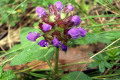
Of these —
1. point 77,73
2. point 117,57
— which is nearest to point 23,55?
point 77,73

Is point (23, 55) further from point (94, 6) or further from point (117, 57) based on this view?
point (94, 6)

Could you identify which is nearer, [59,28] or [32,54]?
[59,28]

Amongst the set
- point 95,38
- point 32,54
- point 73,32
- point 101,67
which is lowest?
point 101,67

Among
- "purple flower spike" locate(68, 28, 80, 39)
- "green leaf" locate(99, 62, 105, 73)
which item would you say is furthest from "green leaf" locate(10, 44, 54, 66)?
"green leaf" locate(99, 62, 105, 73)

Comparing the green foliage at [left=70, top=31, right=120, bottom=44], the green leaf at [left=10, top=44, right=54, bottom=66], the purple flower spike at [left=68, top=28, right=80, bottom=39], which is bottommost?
the green leaf at [left=10, top=44, right=54, bottom=66]

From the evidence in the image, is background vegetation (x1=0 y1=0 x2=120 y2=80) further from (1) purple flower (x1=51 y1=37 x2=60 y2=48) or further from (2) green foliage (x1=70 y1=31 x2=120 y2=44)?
(1) purple flower (x1=51 y1=37 x2=60 y2=48)

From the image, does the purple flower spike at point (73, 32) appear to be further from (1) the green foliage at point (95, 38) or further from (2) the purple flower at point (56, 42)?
(1) the green foliage at point (95, 38)

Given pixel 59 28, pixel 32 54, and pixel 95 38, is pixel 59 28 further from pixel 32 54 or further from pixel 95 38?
pixel 95 38

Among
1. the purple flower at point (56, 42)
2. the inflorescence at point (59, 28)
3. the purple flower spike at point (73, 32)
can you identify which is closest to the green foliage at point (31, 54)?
the inflorescence at point (59, 28)

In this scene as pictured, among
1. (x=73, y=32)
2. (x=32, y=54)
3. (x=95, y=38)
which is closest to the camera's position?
(x=73, y=32)

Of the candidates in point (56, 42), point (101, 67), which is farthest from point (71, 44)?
point (101, 67)

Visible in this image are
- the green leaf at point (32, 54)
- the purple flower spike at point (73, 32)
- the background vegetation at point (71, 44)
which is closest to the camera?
the purple flower spike at point (73, 32)
